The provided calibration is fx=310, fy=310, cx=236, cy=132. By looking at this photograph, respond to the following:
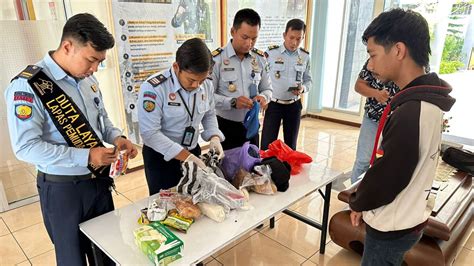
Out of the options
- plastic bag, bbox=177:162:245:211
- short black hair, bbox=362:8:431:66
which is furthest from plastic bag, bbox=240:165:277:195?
short black hair, bbox=362:8:431:66

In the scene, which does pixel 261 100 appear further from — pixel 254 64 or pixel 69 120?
pixel 69 120

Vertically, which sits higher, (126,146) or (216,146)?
(126,146)

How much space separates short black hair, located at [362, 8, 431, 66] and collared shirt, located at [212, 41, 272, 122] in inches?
49.1

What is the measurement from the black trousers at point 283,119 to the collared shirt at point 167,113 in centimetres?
123

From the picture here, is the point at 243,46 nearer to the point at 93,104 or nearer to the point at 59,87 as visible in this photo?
the point at 93,104

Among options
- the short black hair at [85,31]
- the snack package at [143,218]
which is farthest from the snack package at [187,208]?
the short black hair at [85,31]

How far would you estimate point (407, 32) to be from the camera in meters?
1.01

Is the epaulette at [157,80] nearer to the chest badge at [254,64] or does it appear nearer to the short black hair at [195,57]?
the short black hair at [195,57]

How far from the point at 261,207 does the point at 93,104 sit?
35.2 inches

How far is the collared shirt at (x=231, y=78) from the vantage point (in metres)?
2.22

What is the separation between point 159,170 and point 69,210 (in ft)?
1.71

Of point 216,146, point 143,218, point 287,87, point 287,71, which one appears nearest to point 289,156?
point 216,146

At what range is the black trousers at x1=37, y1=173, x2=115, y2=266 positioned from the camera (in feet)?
4.19

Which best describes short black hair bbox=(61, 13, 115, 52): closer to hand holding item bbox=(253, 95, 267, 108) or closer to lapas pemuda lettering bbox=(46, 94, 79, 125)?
lapas pemuda lettering bbox=(46, 94, 79, 125)
